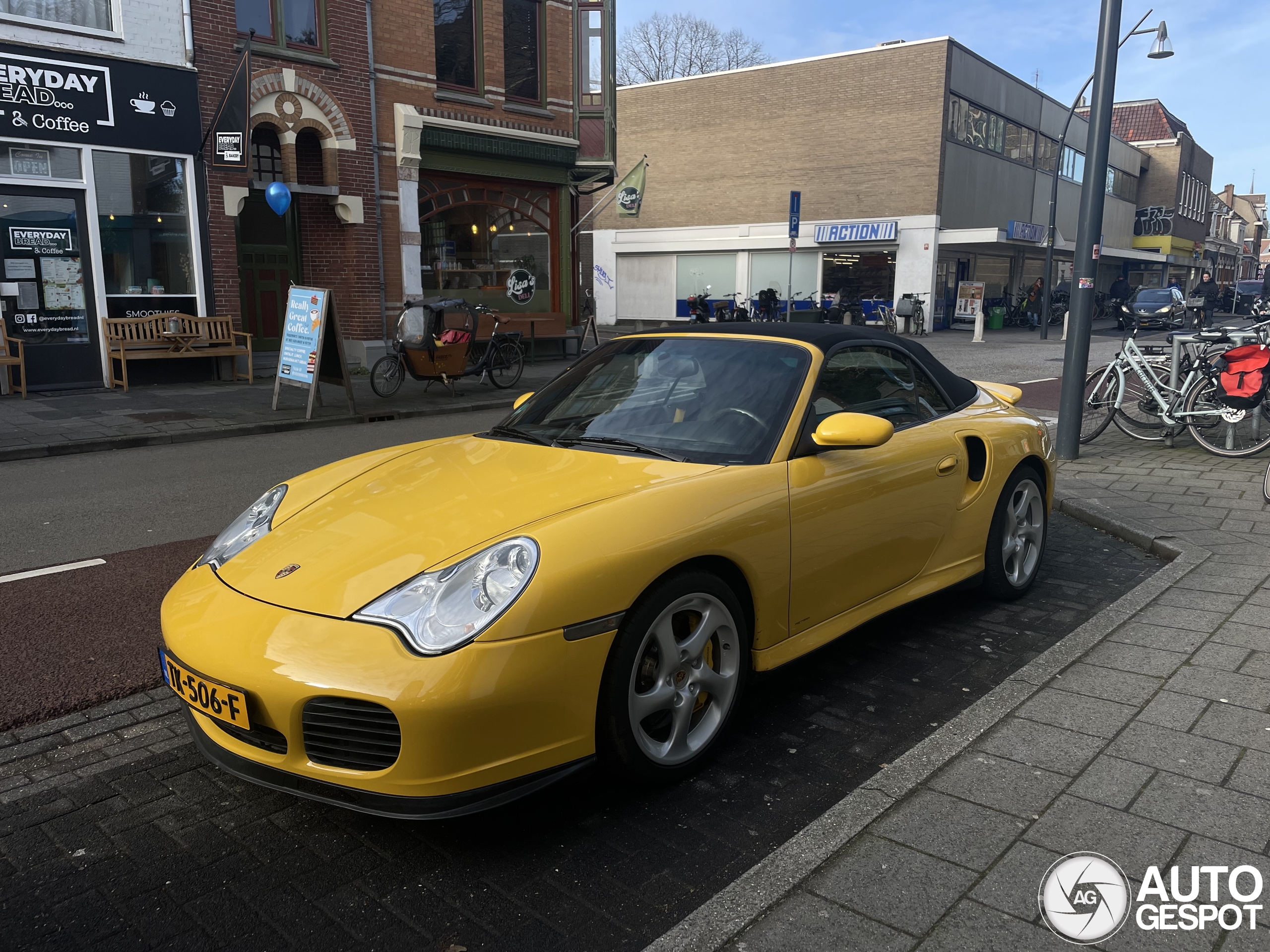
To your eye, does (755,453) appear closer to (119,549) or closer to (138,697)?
(138,697)

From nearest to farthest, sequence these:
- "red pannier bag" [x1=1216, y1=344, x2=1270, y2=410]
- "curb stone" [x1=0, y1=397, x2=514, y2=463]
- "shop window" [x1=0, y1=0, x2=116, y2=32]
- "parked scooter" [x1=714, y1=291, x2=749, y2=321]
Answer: "red pannier bag" [x1=1216, y1=344, x2=1270, y2=410] < "curb stone" [x1=0, y1=397, x2=514, y2=463] < "shop window" [x1=0, y1=0, x2=116, y2=32] < "parked scooter" [x1=714, y1=291, x2=749, y2=321]

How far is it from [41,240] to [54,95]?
75.4 inches

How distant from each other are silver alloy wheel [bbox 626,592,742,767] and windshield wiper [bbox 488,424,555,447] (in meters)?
0.99

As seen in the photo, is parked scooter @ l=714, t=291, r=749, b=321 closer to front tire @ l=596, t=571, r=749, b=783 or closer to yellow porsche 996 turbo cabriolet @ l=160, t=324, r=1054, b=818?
yellow porsche 996 turbo cabriolet @ l=160, t=324, r=1054, b=818

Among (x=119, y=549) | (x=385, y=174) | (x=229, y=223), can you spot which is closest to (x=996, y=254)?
(x=385, y=174)

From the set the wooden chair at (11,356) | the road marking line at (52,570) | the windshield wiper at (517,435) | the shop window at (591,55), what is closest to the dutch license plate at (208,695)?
the windshield wiper at (517,435)

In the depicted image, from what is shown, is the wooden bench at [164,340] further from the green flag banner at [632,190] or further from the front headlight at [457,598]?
the front headlight at [457,598]

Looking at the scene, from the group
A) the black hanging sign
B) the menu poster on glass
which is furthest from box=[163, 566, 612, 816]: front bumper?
the black hanging sign

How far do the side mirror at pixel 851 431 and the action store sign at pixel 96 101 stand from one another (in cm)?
1326

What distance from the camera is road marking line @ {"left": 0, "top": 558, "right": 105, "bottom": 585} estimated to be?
203 inches

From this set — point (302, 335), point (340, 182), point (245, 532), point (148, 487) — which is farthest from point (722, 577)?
point (340, 182)

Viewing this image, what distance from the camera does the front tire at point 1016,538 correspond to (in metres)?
4.50

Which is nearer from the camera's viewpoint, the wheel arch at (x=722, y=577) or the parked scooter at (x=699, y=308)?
the wheel arch at (x=722, y=577)

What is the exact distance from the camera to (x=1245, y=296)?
54312mm
